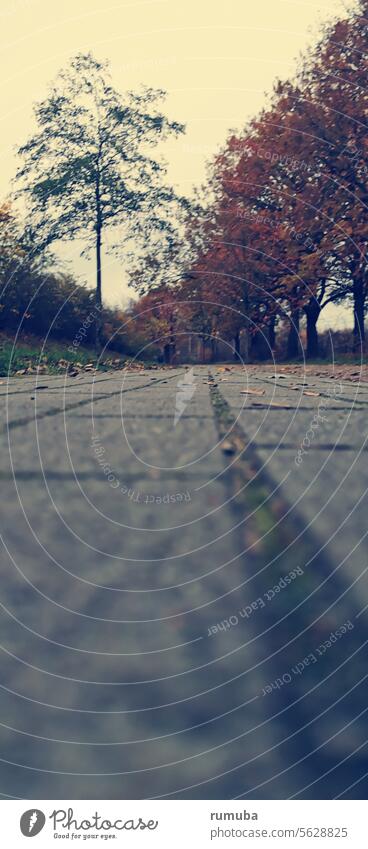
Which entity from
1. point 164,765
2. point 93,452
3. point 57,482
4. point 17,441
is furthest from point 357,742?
point 17,441

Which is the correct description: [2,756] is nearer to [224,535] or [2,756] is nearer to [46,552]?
[46,552]

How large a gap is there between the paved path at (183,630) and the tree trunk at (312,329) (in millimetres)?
21858

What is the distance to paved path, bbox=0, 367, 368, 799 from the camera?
1077 millimetres

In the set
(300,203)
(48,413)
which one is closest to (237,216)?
(300,203)

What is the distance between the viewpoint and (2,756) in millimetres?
1087

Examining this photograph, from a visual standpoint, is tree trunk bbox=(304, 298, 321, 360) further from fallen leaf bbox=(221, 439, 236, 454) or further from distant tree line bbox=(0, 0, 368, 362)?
fallen leaf bbox=(221, 439, 236, 454)

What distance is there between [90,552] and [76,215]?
10014 mm

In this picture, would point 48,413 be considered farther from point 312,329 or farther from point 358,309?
point 312,329

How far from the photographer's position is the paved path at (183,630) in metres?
1.08

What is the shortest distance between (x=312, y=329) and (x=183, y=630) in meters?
25.4

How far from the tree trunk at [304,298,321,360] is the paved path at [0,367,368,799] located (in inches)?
861

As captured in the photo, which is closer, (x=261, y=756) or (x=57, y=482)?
(x=261, y=756)
